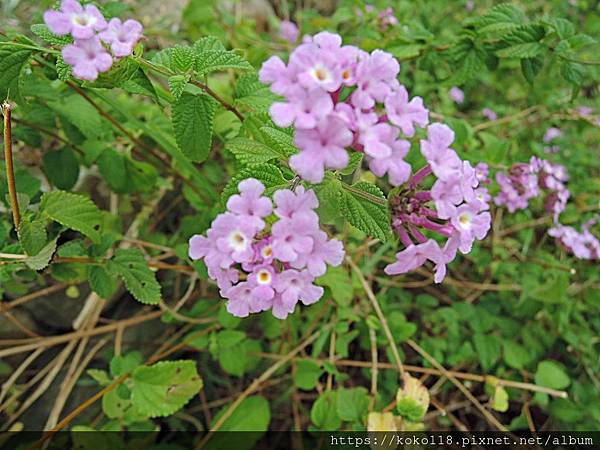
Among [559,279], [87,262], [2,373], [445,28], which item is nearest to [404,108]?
[87,262]

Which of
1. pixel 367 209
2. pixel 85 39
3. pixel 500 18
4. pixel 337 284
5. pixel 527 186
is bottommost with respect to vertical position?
pixel 337 284

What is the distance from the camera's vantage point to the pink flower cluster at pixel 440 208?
0.78 metres

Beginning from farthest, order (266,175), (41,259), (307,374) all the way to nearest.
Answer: (307,374) < (41,259) < (266,175)

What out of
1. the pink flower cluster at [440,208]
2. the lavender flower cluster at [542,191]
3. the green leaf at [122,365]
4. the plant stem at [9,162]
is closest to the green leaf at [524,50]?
the lavender flower cluster at [542,191]

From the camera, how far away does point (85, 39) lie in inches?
31.4

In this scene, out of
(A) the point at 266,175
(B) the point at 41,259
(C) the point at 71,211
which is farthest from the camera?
(C) the point at 71,211

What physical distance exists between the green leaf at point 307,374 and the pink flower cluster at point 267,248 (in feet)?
2.37

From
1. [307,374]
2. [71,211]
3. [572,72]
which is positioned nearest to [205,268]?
[71,211]

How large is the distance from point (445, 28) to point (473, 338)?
1.58 meters

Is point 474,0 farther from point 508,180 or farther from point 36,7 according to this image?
point 36,7

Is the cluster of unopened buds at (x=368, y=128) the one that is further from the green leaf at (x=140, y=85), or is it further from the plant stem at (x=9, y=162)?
the plant stem at (x=9, y=162)

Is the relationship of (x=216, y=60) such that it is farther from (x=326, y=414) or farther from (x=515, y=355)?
(x=515, y=355)

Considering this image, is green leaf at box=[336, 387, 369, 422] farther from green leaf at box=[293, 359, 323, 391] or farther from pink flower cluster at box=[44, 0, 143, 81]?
pink flower cluster at box=[44, 0, 143, 81]

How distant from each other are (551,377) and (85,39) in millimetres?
1593
